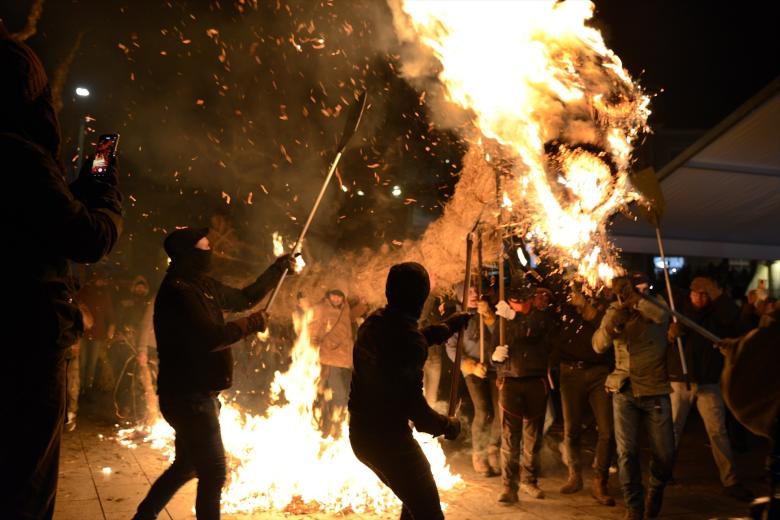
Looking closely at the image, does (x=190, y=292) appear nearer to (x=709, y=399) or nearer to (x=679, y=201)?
(x=709, y=399)

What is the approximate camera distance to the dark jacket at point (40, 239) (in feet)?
6.93

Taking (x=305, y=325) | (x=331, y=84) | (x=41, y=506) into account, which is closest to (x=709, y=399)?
(x=305, y=325)

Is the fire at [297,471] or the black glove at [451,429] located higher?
the black glove at [451,429]

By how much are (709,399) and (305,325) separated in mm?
5047

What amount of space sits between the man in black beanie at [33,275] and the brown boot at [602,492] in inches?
204

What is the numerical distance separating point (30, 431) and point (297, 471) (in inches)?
147

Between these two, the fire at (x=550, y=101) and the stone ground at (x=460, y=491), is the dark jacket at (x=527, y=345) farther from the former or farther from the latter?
the stone ground at (x=460, y=491)

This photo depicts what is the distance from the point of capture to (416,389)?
140 inches

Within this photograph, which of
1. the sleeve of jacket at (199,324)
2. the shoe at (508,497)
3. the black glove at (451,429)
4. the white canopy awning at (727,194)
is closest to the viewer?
the black glove at (451,429)

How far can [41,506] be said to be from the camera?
2121 millimetres

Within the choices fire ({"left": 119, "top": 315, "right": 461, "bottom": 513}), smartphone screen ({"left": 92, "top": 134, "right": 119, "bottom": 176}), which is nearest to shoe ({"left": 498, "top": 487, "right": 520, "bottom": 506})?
fire ({"left": 119, "top": 315, "right": 461, "bottom": 513})

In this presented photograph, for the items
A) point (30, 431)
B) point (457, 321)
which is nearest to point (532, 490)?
point (457, 321)

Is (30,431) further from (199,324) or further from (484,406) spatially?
(484,406)

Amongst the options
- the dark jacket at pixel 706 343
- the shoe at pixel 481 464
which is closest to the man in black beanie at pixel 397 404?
the shoe at pixel 481 464
